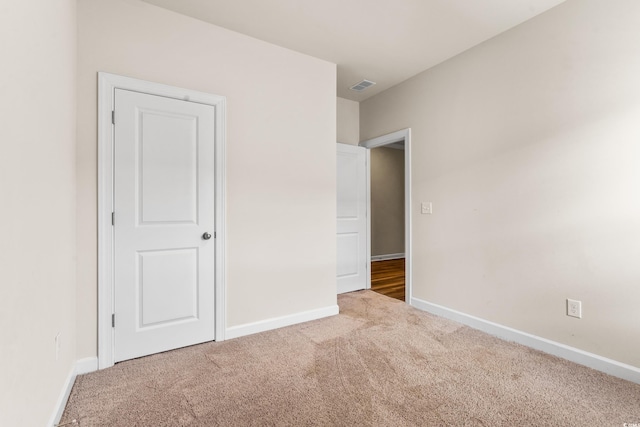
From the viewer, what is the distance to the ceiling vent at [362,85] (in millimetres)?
3748

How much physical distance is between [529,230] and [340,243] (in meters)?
2.17

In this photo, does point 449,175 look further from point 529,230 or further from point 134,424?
point 134,424

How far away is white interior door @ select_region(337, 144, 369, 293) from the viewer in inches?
162

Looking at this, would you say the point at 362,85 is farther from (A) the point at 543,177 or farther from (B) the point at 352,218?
(A) the point at 543,177

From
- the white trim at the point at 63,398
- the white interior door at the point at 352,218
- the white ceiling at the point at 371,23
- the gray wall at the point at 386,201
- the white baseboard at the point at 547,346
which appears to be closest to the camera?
the white trim at the point at 63,398

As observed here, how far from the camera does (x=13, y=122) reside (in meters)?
1.12

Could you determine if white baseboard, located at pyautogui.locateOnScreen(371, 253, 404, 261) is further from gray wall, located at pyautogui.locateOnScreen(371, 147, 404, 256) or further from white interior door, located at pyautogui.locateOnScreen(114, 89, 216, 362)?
white interior door, located at pyautogui.locateOnScreen(114, 89, 216, 362)

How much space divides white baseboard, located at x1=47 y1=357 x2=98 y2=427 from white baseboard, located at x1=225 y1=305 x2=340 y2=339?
94 centimetres

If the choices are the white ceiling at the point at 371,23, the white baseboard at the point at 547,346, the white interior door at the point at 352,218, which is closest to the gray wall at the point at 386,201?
the white interior door at the point at 352,218

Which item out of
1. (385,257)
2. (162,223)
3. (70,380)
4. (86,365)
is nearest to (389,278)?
(385,257)

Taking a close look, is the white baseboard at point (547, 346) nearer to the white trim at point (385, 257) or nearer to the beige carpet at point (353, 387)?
the beige carpet at point (353, 387)

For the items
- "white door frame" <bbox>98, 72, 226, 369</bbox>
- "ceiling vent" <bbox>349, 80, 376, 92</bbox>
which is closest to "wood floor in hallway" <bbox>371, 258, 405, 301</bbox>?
"ceiling vent" <bbox>349, 80, 376, 92</bbox>

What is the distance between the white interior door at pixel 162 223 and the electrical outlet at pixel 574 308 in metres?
2.83

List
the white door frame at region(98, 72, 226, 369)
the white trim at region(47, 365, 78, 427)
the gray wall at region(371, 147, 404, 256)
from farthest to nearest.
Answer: the gray wall at region(371, 147, 404, 256), the white door frame at region(98, 72, 226, 369), the white trim at region(47, 365, 78, 427)
